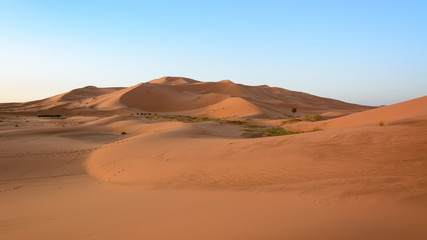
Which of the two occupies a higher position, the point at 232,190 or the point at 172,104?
the point at 172,104

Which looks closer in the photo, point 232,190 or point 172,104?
point 232,190

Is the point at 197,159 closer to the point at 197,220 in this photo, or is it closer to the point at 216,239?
the point at 197,220

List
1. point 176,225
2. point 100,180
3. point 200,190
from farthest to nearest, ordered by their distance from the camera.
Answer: point 100,180 < point 200,190 < point 176,225

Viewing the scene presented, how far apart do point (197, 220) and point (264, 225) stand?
2.77ft

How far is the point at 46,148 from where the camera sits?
11.8 m

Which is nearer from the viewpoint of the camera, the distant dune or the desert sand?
the desert sand

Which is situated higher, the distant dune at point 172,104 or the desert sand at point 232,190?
the distant dune at point 172,104

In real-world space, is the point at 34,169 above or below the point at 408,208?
below

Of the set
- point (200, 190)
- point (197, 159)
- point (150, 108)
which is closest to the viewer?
point (200, 190)

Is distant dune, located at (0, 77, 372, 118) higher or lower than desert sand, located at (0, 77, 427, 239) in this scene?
higher

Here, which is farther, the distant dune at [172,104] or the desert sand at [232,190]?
the distant dune at [172,104]

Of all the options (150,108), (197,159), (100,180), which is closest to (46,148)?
(100,180)

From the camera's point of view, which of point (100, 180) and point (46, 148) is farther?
point (46, 148)

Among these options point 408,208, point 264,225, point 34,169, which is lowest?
point 34,169
